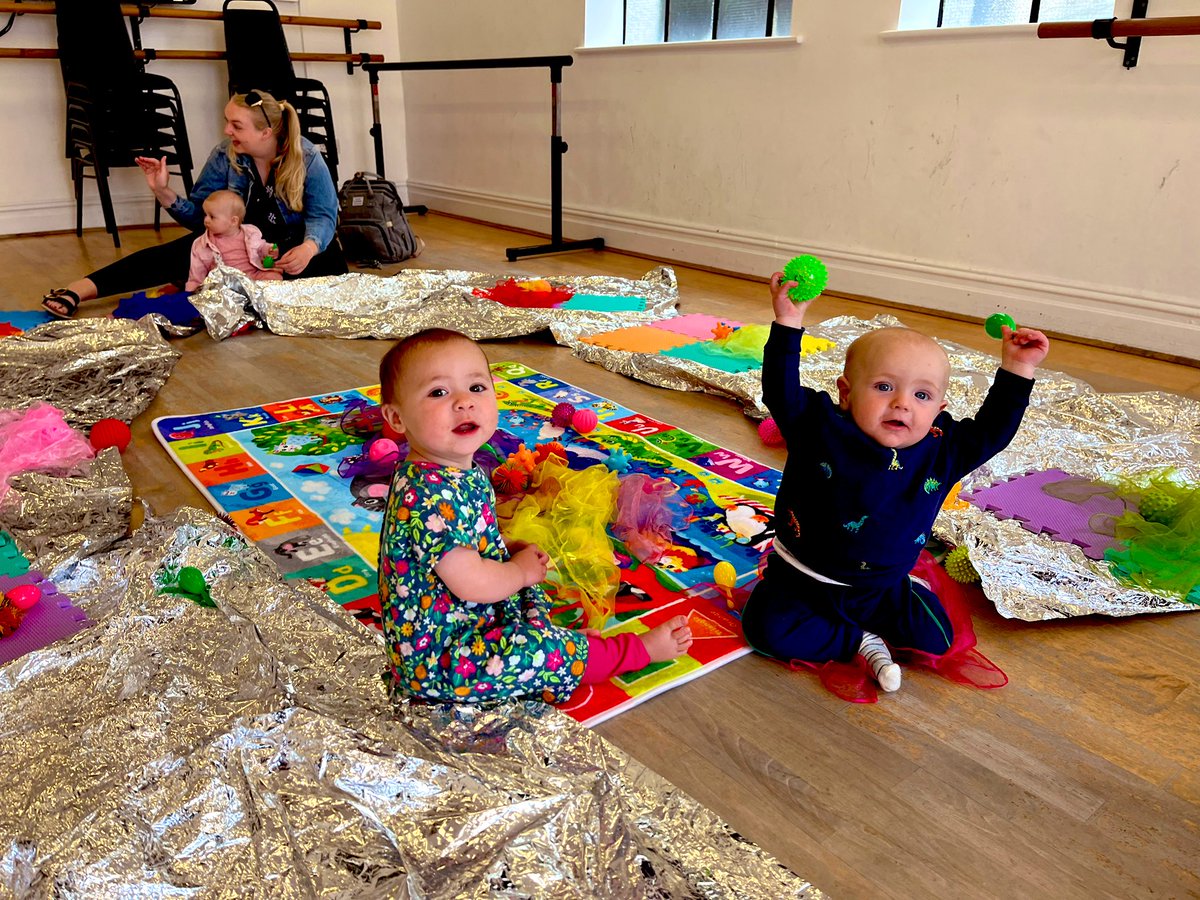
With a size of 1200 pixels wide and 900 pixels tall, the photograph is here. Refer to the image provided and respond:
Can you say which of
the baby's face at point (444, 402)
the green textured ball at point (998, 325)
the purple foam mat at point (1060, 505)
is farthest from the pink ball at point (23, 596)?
the purple foam mat at point (1060, 505)

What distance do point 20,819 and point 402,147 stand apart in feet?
19.5

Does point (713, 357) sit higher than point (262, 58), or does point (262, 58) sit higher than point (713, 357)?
point (262, 58)

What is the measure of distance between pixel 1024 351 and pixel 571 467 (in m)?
1.02

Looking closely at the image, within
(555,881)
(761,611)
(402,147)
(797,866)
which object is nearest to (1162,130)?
(761,611)

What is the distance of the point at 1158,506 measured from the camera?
1775mm

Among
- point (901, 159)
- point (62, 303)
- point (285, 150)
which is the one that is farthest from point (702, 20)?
point (62, 303)

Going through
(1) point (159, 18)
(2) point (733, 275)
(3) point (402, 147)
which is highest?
(1) point (159, 18)

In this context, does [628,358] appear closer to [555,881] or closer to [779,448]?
[779,448]

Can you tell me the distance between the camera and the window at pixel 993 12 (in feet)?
10.2

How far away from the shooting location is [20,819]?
1006mm

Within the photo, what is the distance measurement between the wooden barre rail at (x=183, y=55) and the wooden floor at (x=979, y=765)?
4.95 metres

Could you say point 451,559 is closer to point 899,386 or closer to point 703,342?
point 899,386

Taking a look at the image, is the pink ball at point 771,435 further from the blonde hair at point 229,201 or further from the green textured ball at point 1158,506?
the blonde hair at point 229,201

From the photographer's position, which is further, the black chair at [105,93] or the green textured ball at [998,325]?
the black chair at [105,93]
